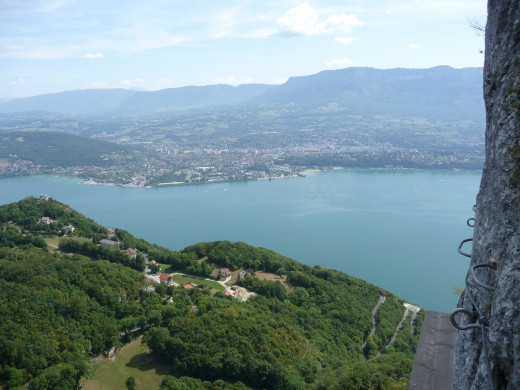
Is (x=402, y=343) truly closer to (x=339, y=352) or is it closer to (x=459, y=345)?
(x=339, y=352)

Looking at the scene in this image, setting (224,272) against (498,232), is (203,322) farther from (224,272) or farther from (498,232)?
(498,232)

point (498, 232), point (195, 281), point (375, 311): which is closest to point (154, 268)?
point (195, 281)

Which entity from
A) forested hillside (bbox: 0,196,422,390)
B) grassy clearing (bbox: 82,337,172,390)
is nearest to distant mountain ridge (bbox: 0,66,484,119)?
forested hillside (bbox: 0,196,422,390)

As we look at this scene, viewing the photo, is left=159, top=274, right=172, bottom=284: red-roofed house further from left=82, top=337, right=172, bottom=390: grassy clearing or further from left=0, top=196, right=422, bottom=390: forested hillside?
left=82, top=337, right=172, bottom=390: grassy clearing

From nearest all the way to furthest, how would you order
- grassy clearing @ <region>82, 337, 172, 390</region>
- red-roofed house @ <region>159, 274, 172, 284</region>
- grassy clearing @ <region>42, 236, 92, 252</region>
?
1. grassy clearing @ <region>82, 337, 172, 390</region>
2. red-roofed house @ <region>159, 274, 172, 284</region>
3. grassy clearing @ <region>42, 236, 92, 252</region>

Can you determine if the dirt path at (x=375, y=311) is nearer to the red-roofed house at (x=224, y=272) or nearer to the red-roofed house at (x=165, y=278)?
the red-roofed house at (x=224, y=272)

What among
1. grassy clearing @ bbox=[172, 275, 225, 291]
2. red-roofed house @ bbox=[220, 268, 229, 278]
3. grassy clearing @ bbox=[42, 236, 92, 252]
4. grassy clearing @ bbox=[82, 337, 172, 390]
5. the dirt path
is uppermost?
grassy clearing @ bbox=[42, 236, 92, 252]

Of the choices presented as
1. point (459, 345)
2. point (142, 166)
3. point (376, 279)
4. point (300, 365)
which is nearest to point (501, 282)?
point (459, 345)

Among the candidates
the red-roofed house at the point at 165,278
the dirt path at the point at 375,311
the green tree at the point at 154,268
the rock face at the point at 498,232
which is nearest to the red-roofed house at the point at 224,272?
the red-roofed house at the point at 165,278
